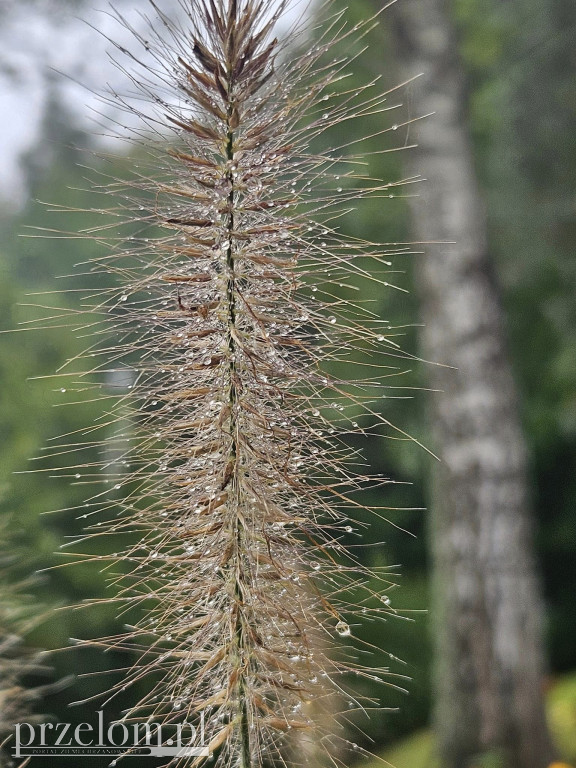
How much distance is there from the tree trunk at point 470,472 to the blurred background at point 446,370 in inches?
0.5

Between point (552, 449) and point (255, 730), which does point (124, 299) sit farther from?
point (552, 449)

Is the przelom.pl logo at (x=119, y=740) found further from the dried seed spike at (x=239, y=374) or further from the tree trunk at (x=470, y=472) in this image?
the tree trunk at (x=470, y=472)

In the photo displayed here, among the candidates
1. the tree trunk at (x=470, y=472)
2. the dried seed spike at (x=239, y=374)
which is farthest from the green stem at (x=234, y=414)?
the tree trunk at (x=470, y=472)

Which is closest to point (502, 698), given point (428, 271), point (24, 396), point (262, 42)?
point (428, 271)

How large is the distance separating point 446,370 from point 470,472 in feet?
2.06

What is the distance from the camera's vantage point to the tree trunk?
450 cm

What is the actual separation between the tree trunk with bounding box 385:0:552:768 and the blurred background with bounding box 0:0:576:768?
0.01m

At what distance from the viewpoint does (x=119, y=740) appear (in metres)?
3.53

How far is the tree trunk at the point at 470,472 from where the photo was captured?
177 inches

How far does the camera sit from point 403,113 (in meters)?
4.52

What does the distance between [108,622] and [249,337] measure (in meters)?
4.84

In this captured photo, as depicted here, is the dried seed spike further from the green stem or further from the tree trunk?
the tree trunk

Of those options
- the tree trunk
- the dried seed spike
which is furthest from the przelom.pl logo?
the tree trunk

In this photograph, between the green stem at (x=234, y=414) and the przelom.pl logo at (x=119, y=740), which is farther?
the przelom.pl logo at (x=119, y=740)
